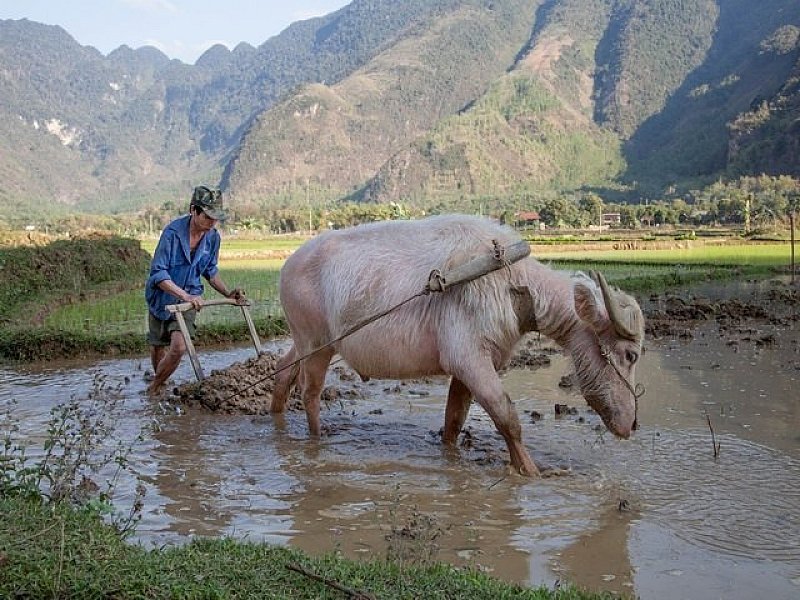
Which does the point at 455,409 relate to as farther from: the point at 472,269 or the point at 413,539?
the point at 413,539

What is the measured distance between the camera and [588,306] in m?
5.59

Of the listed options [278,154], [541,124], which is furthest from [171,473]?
[278,154]

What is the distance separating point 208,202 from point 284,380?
66.2 inches

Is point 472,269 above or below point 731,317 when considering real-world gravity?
above

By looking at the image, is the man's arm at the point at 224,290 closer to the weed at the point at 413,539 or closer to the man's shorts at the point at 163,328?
the man's shorts at the point at 163,328

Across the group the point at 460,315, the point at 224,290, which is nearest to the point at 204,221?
the point at 224,290

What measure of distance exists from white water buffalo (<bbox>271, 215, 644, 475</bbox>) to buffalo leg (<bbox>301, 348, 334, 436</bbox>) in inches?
Result: 4.2

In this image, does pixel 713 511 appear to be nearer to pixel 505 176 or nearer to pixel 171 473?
pixel 171 473

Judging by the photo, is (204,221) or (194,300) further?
(204,221)

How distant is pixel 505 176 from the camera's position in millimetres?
163125

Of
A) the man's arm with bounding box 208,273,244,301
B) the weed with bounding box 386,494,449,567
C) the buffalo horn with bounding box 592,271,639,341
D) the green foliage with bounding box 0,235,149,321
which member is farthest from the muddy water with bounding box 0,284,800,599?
the green foliage with bounding box 0,235,149,321

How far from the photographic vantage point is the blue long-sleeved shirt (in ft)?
24.0

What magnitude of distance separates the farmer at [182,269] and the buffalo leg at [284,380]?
687mm

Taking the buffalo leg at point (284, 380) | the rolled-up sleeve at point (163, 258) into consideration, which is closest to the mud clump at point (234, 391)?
the buffalo leg at point (284, 380)
